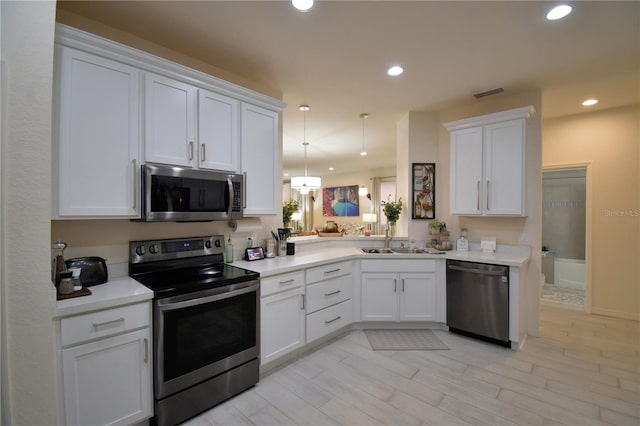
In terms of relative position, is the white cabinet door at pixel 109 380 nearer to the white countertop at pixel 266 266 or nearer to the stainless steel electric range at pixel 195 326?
the stainless steel electric range at pixel 195 326

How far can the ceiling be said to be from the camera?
6.49 feet

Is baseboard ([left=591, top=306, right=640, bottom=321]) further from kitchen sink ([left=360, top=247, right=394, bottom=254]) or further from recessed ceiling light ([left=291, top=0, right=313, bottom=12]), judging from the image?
recessed ceiling light ([left=291, top=0, right=313, bottom=12])

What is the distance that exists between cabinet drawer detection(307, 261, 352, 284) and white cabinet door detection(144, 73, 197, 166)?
147 cm

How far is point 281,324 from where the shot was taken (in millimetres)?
2514

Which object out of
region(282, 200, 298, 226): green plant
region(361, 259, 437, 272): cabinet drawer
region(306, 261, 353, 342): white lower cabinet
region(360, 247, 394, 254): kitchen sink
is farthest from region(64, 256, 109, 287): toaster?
region(360, 247, 394, 254): kitchen sink

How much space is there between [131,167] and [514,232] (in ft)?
12.9

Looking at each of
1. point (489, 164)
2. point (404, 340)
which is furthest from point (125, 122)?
point (489, 164)

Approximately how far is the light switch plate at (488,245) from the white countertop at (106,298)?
3.53 meters

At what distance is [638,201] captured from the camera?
3.68 m

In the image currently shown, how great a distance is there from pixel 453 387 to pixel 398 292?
116 cm

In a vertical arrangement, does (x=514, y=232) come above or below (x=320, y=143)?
below

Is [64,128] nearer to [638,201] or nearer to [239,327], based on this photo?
[239,327]

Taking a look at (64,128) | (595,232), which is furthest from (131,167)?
(595,232)

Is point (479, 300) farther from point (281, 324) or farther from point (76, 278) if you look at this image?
point (76, 278)
